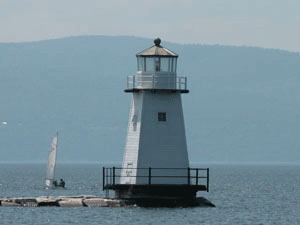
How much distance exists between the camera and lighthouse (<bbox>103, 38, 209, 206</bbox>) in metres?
71.2

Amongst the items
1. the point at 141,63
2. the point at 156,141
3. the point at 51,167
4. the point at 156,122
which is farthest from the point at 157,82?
the point at 51,167

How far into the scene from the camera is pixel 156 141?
71750 millimetres

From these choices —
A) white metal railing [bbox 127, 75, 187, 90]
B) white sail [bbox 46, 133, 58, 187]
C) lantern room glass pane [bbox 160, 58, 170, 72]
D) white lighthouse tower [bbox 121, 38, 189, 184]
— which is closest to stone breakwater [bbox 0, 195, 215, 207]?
white lighthouse tower [bbox 121, 38, 189, 184]

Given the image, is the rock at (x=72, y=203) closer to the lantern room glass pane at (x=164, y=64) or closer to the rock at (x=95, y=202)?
the rock at (x=95, y=202)

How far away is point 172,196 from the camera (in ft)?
234

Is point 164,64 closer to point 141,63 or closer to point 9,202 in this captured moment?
point 141,63

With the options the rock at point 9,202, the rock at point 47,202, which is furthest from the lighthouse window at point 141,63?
the rock at point 9,202

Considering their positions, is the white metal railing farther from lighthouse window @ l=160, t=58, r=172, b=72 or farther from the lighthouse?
lighthouse window @ l=160, t=58, r=172, b=72

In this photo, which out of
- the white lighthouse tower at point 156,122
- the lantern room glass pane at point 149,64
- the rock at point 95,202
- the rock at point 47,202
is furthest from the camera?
the rock at point 47,202

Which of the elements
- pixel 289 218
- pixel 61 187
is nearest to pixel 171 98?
pixel 289 218

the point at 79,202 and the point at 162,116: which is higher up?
the point at 162,116

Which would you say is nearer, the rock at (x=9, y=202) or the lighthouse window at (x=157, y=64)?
the lighthouse window at (x=157, y=64)

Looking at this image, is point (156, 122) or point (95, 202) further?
point (95, 202)

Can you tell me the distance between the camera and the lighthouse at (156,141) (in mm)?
71188
